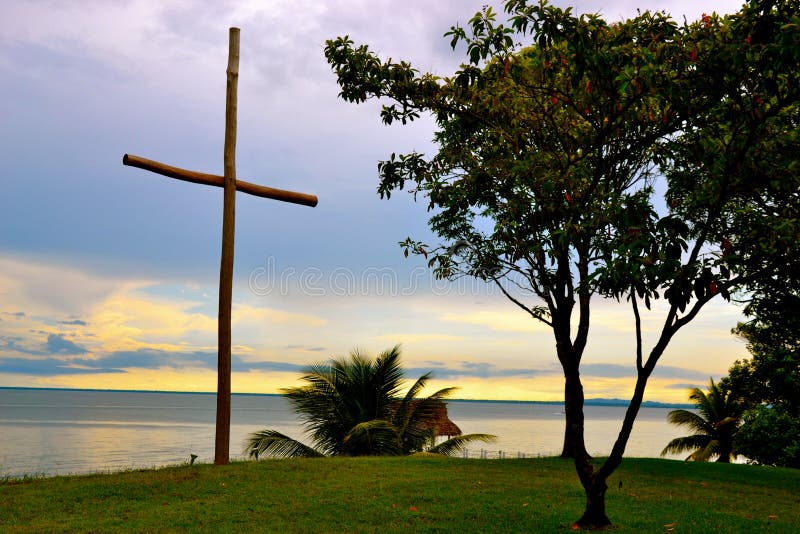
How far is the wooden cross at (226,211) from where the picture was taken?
45.4ft

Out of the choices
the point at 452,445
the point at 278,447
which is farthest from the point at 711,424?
the point at 278,447

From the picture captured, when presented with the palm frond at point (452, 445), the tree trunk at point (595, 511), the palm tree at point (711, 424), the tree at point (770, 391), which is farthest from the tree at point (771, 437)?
the tree trunk at point (595, 511)

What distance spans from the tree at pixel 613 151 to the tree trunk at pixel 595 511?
2cm

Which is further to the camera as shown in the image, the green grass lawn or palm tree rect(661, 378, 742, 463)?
palm tree rect(661, 378, 742, 463)

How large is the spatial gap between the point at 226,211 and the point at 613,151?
7.91 m

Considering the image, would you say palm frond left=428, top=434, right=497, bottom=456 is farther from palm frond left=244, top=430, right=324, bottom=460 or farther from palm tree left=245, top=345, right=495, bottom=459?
palm frond left=244, top=430, right=324, bottom=460

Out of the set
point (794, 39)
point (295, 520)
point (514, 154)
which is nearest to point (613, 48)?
point (794, 39)

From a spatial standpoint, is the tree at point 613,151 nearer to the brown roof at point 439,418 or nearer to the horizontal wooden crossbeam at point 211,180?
the horizontal wooden crossbeam at point 211,180

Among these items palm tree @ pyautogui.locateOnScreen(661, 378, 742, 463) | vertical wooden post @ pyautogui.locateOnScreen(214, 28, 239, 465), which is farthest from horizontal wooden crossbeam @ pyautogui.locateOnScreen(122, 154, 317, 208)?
palm tree @ pyautogui.locateOnScreen(661, 378, 742, 463)

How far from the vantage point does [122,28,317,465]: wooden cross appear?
13.8 m

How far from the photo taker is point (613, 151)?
11.4 meters

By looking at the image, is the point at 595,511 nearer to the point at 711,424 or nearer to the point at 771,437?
the point at 771,437

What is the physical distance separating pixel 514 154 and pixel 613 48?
3.25 meters

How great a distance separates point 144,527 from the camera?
31.3 feet
